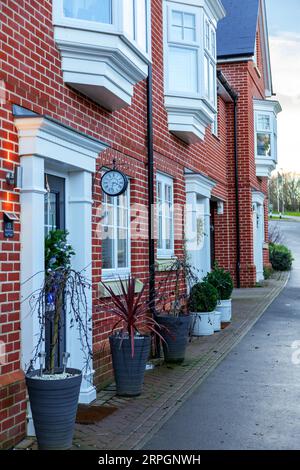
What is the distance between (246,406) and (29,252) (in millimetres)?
3043

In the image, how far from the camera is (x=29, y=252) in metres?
5.48

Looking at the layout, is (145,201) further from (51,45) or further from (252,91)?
(252,91)

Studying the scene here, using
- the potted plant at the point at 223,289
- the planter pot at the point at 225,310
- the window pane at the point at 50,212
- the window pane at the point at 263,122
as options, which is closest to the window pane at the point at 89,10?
the window pane at the point at 50,212

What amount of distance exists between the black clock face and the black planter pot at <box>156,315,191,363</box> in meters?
2.31

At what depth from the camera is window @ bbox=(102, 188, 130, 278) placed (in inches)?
316

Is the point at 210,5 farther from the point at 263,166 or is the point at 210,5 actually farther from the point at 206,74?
the point at 263,166

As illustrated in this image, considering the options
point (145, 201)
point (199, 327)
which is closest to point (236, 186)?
point (199, 327)

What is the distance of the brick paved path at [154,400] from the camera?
546 cm

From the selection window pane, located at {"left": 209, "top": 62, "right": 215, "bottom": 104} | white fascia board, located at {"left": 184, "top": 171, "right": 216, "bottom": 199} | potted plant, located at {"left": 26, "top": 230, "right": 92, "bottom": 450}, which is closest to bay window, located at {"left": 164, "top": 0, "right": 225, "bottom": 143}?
white fascia board, located at {"left": 184, "top": 171, "right": 216, "bottom": 199}

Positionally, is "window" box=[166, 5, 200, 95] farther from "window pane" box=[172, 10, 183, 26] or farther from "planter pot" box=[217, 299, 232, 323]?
"planter pot" box=[217, 299, 232, 323]

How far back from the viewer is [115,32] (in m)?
6.84

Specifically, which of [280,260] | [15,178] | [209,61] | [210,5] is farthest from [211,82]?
[280,260]

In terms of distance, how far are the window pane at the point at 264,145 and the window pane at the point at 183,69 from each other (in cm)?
1109
